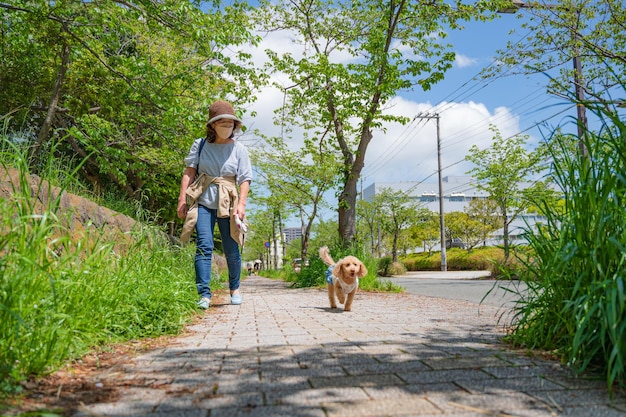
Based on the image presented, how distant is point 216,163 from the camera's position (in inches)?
197

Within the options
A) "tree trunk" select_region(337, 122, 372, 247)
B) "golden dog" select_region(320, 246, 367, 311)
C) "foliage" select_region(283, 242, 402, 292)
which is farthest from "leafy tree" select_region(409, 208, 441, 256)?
"golden dog" select_region(320, 246, 367, 311)

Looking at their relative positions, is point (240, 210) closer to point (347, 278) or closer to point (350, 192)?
point (347, 278)

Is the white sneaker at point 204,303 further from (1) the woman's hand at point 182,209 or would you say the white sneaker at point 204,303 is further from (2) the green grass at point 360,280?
(2) the green grass at point 360,280

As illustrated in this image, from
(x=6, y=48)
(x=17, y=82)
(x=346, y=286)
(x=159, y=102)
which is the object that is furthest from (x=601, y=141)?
(x=17, y=82)

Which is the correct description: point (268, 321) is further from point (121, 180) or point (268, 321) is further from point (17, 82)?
point (17, 82)

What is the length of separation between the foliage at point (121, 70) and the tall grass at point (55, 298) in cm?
219

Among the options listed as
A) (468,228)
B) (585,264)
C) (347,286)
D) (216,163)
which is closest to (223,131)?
(216,163)

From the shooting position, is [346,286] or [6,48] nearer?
[346,286]

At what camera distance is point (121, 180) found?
36.0ft

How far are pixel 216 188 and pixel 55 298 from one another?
111 inches

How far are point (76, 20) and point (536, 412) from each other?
8731mm

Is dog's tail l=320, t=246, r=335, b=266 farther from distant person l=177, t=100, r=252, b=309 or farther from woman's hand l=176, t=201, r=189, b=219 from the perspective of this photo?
woman's hand l=176, t=201, r=189, b=219

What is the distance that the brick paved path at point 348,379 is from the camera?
1.71m

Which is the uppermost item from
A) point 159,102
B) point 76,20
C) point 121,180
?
point 76,20
